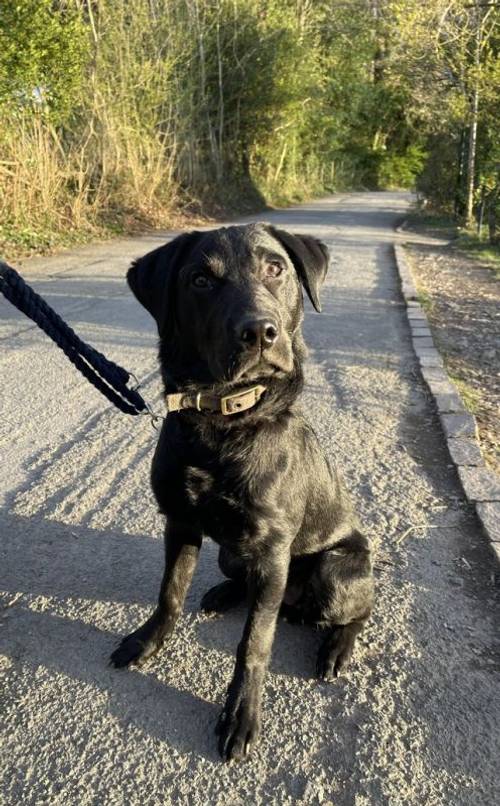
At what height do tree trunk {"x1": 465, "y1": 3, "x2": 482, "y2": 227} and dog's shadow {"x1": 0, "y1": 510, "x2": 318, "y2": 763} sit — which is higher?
tree trunk {"x1": 465, "y1": 3, "x2": 482, "y2": 227}

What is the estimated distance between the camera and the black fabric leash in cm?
235

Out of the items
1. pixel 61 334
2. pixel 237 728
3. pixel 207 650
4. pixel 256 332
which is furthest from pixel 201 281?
pixel 237 728

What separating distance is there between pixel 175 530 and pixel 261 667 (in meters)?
0.60

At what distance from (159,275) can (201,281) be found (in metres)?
0.20

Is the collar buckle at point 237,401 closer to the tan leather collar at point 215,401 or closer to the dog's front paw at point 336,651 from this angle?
the tan leather collar at point 215,401

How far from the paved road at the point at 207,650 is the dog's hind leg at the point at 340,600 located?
0.08 m

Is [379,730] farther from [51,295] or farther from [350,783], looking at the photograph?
[51,295]

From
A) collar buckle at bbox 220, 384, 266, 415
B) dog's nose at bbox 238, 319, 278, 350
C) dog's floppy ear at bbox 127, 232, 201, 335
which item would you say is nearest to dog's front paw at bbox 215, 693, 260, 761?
collar buckle at bbox 220, 384, 266, 415

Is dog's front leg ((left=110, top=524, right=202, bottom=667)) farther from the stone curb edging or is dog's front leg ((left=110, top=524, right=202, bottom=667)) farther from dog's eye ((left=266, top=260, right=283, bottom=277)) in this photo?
the stone curb edging

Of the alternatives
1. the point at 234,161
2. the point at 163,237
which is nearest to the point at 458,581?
the point at 163,237

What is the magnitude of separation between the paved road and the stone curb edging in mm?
95

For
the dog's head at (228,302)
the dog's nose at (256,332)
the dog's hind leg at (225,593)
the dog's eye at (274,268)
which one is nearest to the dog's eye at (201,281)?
the dog's head at (228,302)

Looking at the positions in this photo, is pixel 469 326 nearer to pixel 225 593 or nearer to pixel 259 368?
pixel 225 593

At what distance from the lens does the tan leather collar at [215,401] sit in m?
2.11
